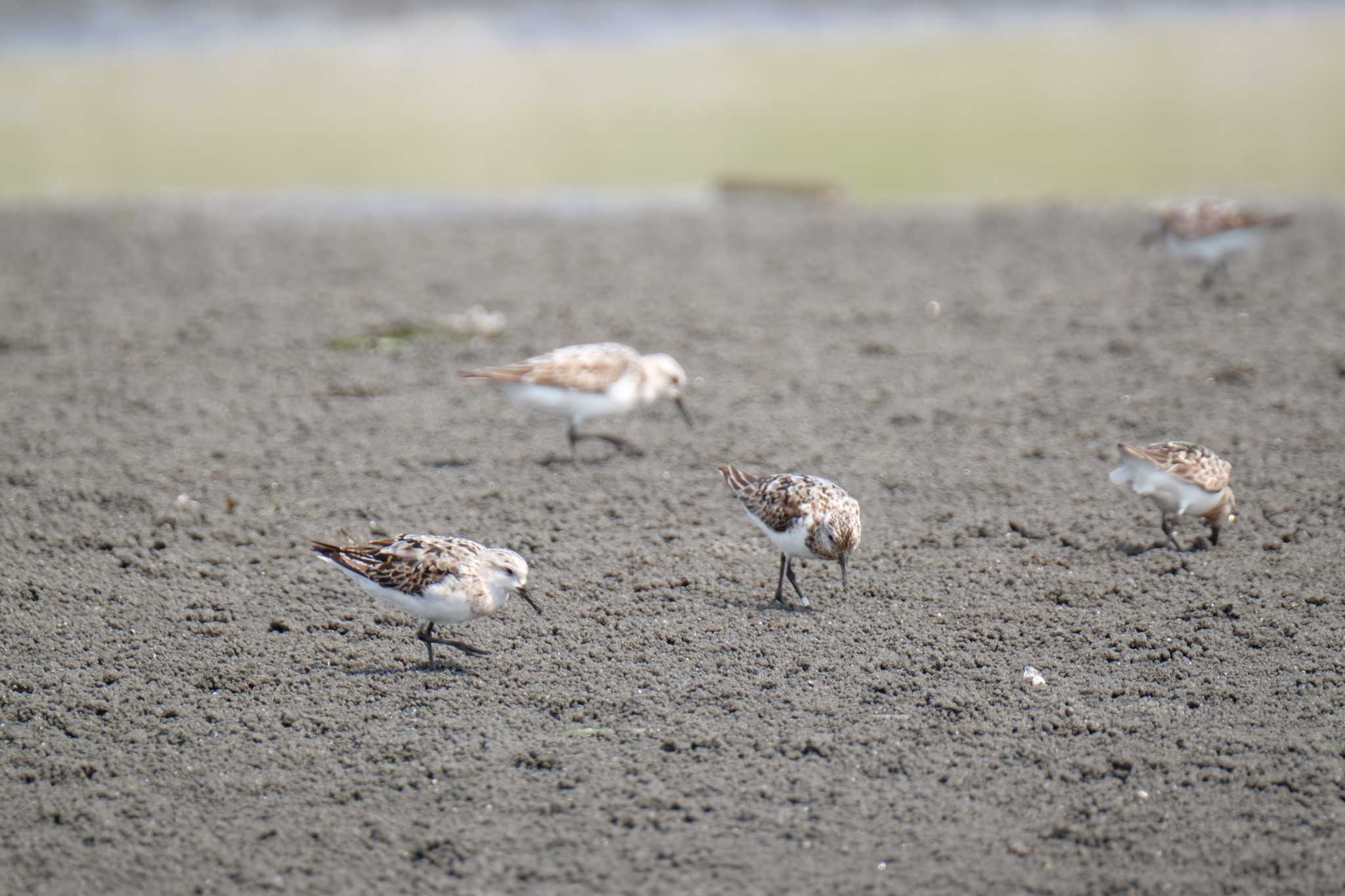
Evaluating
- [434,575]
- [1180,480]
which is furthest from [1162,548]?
[434,575]

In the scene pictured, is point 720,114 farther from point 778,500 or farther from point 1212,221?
point 778,500

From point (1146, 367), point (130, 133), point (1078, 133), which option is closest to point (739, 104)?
point (1078, 133)

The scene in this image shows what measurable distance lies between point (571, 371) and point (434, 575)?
3066 millimetres

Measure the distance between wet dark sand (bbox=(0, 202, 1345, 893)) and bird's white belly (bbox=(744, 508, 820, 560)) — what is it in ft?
1.14

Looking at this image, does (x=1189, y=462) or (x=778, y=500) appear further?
(x=1189, y=462)

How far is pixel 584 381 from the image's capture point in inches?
364

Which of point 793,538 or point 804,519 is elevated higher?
point 804,519

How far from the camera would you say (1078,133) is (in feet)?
75.7

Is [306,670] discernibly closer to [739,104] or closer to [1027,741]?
[1027,741]

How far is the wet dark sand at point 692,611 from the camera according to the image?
543 cm

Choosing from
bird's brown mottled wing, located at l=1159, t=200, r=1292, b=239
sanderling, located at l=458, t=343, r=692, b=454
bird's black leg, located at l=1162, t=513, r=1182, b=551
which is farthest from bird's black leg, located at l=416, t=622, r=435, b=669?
bird's brown mottled wing, located at l=1159, t=200, r=1292, b=239

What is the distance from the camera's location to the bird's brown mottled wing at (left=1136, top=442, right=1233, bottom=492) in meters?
7.44

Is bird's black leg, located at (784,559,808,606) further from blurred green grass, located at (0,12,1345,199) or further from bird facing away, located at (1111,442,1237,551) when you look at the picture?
blurred green grass, located at (0,12,1345,199)

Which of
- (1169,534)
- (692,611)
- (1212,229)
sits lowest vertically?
(692,611)
